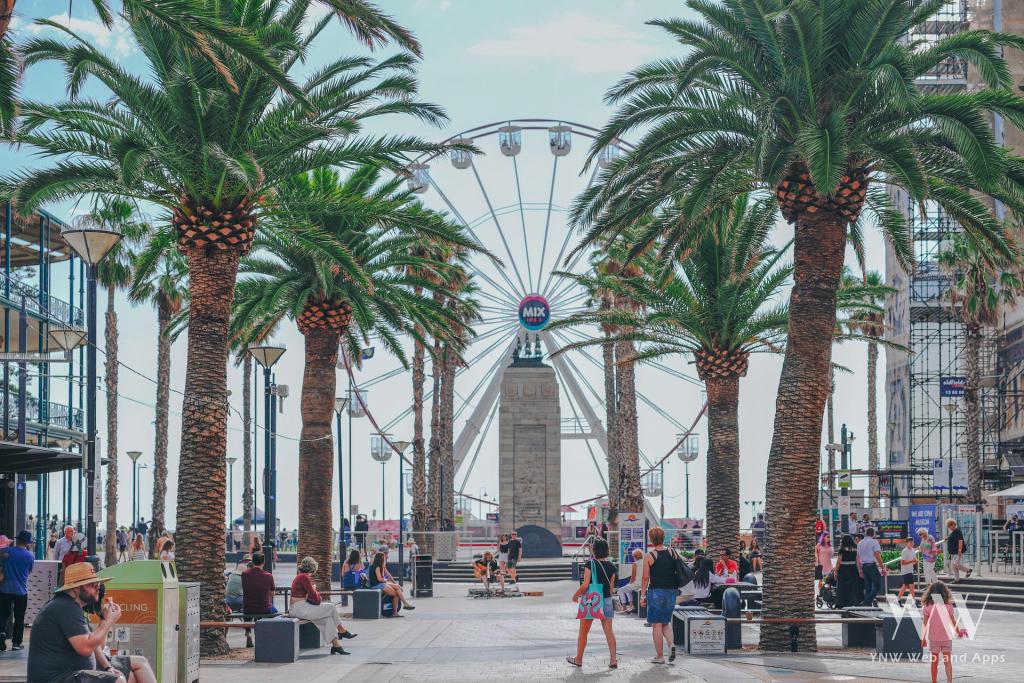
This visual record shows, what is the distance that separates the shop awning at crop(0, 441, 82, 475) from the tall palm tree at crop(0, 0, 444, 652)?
471 centimetres

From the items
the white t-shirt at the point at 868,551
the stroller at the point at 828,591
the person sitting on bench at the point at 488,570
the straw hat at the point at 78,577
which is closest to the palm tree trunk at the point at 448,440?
the person sitting on bench at the point at 488,570

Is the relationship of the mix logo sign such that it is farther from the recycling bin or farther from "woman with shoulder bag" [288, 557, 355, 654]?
the recycling bin

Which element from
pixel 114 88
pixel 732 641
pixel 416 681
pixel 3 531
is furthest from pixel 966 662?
pixel 3 531

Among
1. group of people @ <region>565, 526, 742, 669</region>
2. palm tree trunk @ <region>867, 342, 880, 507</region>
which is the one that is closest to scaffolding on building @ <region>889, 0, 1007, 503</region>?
palm tree trunk @ <region>867, 342, 880, 507</region>

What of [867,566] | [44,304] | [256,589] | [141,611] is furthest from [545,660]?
[44,304]

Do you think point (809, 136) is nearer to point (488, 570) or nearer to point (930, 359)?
point (488, 570)

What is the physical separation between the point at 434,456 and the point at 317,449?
25244mm

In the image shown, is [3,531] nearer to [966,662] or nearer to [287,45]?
[287,45]

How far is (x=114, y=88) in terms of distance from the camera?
702 inches

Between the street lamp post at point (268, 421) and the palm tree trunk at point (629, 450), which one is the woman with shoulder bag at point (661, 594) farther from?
the palm tree trunk at point (629, 450)

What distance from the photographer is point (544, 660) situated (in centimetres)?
1706

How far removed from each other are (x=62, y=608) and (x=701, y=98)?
13864mm

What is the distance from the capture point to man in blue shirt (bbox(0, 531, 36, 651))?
1792cm

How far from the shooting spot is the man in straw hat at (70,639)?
912cm
